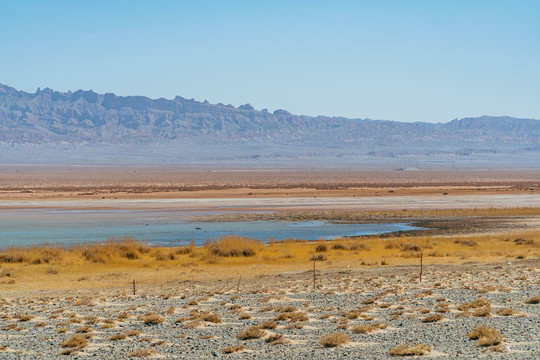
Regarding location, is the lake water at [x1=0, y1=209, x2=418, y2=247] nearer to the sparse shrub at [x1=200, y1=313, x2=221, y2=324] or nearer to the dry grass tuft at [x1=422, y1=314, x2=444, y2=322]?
the sparse shrub at [x1=200, y1=313, x2=221, y2=324]

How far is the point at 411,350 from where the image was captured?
41.8 ft

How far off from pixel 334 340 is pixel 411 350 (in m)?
1.51

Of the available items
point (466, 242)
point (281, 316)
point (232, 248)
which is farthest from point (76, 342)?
point (466, 242)

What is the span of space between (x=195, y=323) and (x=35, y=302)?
21.1 feet

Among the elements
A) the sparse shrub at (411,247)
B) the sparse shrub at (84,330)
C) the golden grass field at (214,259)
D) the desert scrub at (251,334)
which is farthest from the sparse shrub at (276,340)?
the sparse shrub at (411,247)

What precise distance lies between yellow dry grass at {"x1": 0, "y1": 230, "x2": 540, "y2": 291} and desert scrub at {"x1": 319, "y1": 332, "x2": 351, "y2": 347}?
40.4 ft

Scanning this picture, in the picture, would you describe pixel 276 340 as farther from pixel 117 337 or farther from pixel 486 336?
pixel 486 336

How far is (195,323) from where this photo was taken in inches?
626

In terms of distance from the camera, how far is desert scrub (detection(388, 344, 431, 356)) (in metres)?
12.7

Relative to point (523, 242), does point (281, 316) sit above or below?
above

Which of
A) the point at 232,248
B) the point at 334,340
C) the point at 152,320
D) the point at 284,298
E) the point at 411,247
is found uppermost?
the point at 334,340

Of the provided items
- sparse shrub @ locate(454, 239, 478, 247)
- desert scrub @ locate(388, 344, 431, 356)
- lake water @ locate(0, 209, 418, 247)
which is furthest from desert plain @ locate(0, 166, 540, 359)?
lake water @ locate(0, 209, 418, 247)

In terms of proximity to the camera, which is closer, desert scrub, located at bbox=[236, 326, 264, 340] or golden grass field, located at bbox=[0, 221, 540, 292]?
desert scrub, located at bbox=[236, 326, 264, 340]

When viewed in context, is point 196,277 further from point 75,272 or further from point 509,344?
point 509,344
